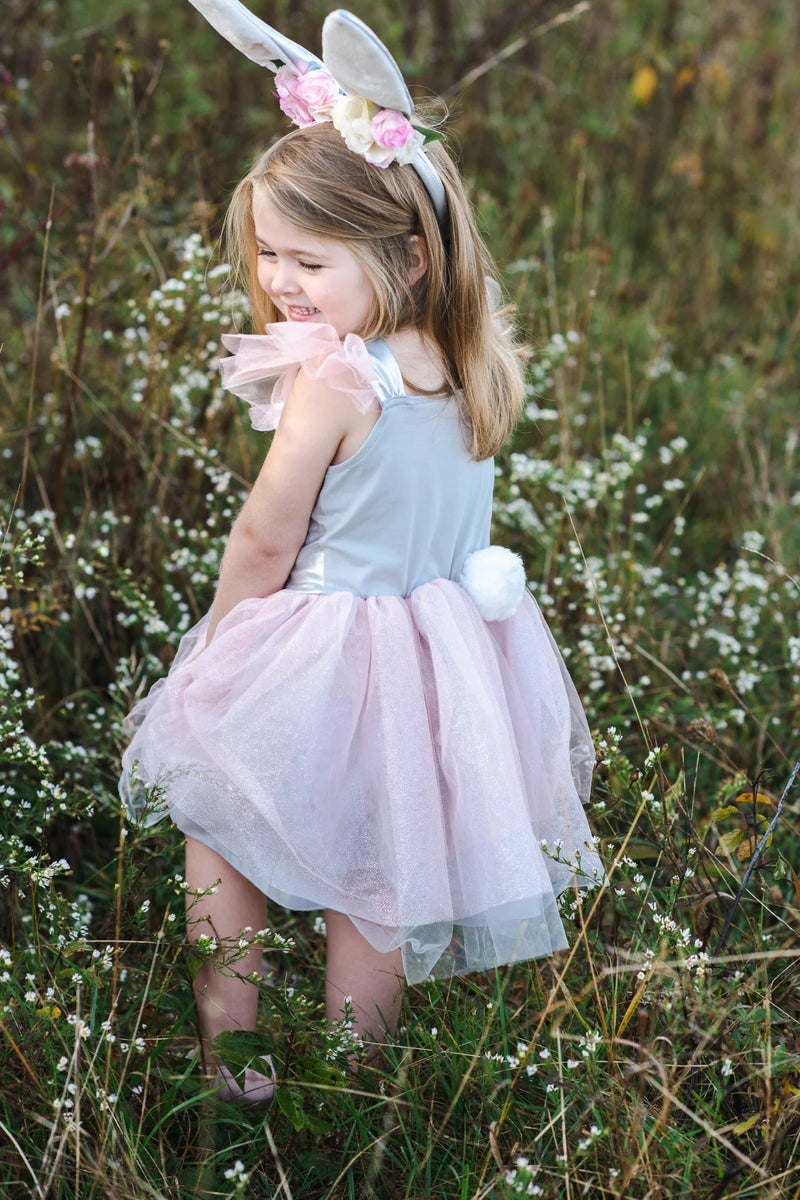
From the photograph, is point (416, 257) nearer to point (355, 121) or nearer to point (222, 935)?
point (355, 121)

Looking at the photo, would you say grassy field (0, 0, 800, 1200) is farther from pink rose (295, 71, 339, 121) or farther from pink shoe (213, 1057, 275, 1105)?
pink rose (295, 71, 339, 121)

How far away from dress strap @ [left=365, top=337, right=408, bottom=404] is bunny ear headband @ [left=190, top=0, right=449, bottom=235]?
0.85 ft

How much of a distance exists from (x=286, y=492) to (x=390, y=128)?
594mm

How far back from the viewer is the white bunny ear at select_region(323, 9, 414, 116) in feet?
5.47

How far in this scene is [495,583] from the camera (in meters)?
1.98

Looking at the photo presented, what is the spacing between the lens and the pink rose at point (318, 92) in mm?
1888

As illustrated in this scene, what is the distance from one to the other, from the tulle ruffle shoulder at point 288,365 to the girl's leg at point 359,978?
869mm

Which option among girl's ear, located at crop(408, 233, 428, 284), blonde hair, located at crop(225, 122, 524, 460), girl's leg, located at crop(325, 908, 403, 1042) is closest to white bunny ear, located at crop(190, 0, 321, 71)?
blonde hair, located at crop(225, 122, 524, 460)

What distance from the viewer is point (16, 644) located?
2750 mm

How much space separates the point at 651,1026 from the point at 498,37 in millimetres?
4065

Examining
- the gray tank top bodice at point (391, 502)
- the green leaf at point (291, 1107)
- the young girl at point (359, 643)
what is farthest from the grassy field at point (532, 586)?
the gray tank top bodice at point (391, 502)

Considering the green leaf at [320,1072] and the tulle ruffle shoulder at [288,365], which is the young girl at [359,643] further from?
the green leaf at [320,1072]

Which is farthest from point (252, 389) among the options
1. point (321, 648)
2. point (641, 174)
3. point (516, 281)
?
point (641, 174)

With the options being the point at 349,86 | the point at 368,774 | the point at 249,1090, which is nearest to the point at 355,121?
the point at 349,86
